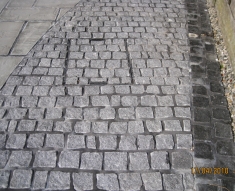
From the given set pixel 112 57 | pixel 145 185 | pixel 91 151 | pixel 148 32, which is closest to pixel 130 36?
pixel 148 32

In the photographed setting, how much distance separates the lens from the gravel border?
436 centimetres

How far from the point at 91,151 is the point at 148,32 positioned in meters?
3.18

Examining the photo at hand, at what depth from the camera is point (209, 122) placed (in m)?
3.98

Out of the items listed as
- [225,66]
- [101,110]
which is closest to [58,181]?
[101,110]

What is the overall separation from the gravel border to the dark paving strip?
80mm

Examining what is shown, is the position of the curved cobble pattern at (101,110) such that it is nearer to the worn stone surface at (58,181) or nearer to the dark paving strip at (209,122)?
the worn stone surface at (58,181)

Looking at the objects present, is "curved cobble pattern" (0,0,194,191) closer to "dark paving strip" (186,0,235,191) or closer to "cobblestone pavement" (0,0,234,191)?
"cobblestone pavement" (0,0,234,191)

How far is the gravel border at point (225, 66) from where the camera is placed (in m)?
4.36

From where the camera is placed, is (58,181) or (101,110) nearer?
(58,181)

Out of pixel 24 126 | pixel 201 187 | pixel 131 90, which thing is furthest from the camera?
pixel 131 90

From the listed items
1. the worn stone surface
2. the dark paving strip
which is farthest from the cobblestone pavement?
the dark paving strip

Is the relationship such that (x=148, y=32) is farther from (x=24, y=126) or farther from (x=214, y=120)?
(x=24, y=126)

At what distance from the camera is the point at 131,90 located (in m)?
→ 4.46

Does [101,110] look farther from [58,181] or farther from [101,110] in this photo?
[58,181]
